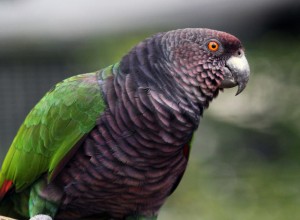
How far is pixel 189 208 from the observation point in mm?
5164

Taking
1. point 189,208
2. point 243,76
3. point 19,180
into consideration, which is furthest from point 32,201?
point 189,208

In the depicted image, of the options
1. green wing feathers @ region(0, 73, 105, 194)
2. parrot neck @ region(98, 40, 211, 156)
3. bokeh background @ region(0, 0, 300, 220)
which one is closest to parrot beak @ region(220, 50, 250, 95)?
parrot neck @ region(98, 40, 211, 156)

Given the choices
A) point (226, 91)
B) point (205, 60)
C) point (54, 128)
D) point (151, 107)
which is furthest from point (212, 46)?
point (226, 91)

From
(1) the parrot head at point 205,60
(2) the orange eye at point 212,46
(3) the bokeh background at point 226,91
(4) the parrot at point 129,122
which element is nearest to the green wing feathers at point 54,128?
(4) the parrot at point 129,122

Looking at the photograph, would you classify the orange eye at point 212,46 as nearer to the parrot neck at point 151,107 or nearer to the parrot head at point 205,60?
the parrot head at point 205,60

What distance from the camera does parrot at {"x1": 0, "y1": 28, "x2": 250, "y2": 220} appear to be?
2959 mm

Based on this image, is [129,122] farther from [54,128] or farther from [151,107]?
[54,128]

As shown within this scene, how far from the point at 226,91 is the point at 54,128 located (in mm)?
2438

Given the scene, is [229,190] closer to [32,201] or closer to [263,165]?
[263,165]

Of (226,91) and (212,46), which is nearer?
(212,46)

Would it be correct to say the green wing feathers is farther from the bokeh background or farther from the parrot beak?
the bokeh background

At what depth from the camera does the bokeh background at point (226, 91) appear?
5.05m

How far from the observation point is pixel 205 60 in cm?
300

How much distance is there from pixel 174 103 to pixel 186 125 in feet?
0.40
